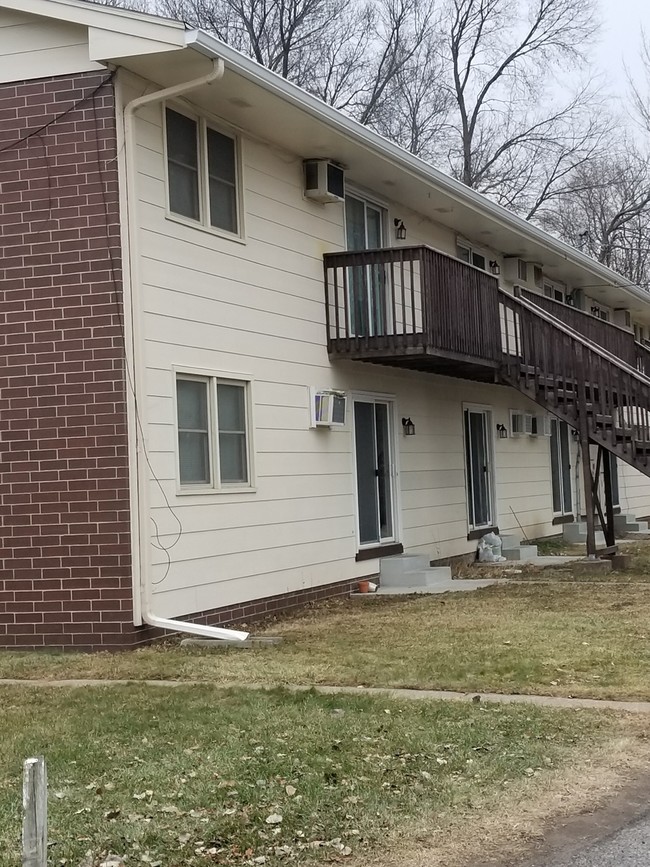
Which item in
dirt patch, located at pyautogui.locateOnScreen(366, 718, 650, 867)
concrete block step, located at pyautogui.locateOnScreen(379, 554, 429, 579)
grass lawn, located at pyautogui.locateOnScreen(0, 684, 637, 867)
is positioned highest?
concrete block step, located at pyautogui.locateOnScreen(379, 554, 429, 579)

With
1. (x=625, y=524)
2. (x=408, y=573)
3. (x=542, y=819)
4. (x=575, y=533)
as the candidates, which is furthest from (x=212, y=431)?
(x=625, y=524)

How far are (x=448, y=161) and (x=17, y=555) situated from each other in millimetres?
27504

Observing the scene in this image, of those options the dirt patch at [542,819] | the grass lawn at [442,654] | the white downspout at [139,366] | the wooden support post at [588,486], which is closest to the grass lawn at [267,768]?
the dirt patch at [542,819]

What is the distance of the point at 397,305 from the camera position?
541 inches

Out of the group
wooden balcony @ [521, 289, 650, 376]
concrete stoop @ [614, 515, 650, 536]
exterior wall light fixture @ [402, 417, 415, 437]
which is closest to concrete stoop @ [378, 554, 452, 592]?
exterior wall light fixture @ [402, 417, 415, 437]

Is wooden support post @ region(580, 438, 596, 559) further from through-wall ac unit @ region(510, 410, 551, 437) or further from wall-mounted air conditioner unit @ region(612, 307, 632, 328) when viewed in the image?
wall-mounted air conditioner unit @ region(612, 307, 632, 328)

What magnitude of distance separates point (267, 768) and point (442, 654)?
129 inches

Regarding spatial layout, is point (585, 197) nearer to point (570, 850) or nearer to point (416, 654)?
point (416, 654)

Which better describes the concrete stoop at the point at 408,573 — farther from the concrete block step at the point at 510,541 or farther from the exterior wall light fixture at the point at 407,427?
the concrete block step at the point at 510,541

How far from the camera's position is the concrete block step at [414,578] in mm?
13641

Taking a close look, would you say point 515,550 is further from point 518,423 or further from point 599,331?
point 599,331

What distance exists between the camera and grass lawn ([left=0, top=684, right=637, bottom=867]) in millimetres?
4621

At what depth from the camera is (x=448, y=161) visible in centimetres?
3484

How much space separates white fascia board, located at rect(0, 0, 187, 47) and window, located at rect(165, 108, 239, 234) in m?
1.23
